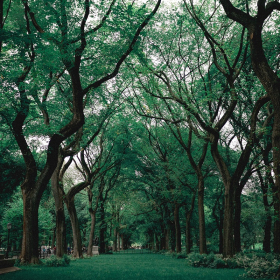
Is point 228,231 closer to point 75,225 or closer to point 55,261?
point 55,261

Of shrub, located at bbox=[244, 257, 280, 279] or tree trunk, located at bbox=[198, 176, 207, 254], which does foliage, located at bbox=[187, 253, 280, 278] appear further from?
tree trunk, located at bbox=[198, 176, 207, 254]

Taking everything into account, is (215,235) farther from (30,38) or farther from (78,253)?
(30,38)

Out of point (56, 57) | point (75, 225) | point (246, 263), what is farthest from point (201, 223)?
point (56, 57)

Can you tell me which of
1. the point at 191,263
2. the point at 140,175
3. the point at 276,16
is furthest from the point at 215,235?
the point at 276,16

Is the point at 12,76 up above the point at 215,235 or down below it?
above

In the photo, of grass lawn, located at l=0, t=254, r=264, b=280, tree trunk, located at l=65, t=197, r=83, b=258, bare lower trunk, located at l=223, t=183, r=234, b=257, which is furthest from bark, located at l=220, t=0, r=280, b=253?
tree trunk, located at l=65, t=197, r=83, b=258

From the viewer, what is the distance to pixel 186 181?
80.2 ft

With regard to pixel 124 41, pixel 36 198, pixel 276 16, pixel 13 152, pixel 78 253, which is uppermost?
pixel 276 16

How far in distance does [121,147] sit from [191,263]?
50.9 ft

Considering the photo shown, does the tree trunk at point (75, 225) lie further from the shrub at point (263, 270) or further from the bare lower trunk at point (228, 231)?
the shrub at point (263, 270)

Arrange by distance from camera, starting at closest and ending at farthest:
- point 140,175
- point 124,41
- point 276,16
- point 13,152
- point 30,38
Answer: point 30,38
point 124,41
point 276,16
point 13,152
point 140,175

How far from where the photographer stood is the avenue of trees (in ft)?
35.3

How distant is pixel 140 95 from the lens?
21.6 m

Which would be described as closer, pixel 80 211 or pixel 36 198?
pixel 36 198
